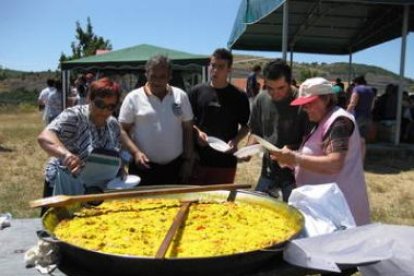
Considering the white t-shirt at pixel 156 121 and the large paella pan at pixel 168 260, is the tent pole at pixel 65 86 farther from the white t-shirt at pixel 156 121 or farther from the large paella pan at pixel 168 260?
the large paella pan at pixel 168 260

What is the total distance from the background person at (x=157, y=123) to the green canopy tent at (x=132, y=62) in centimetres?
778

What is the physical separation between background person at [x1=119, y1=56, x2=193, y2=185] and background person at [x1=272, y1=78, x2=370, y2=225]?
891mm

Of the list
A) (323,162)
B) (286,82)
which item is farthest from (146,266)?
(286,82)

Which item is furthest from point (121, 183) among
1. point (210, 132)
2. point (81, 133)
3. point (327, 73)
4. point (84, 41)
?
point (327, 73)

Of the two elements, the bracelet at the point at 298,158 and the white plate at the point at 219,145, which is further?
the white plate at the point at 219,145

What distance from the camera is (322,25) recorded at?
14.6m

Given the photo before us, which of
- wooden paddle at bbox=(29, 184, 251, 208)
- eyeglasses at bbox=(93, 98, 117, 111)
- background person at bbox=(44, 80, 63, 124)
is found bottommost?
background person at bbox=(44, 80, 63, 124)

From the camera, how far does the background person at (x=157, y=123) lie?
326 centimetres

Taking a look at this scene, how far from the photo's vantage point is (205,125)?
11.9 feet

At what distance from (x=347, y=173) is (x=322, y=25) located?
1267 cm

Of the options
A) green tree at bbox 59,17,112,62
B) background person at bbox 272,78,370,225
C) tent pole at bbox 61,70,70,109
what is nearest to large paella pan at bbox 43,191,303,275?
background person at bbox 272,78,370,225

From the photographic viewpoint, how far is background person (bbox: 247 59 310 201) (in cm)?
309

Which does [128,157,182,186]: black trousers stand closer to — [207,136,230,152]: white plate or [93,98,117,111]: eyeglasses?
[207,136,230,152]: white plate

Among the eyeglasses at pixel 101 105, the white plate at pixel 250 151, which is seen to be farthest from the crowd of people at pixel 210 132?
the white plate at pixel 250 151
